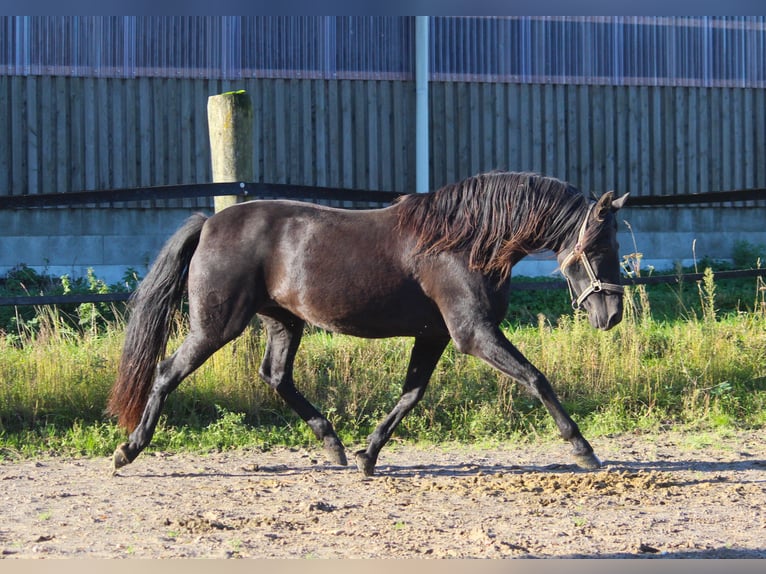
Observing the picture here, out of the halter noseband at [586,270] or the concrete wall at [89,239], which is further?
the concrete wall at [89,239]

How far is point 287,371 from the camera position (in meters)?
5.99

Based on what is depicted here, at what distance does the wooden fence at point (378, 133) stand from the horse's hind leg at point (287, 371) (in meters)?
7.84

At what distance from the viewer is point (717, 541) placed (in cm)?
406

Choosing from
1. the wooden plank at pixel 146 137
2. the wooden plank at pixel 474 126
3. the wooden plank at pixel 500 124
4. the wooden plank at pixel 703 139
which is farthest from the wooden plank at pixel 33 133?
the wooden plank at pixel 703 139

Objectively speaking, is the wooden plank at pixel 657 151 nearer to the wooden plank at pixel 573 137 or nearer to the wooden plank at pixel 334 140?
the wooden plank at pixel 573 137

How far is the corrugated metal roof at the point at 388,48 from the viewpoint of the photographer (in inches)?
527

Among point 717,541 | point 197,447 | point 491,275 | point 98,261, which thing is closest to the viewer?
point 717,541

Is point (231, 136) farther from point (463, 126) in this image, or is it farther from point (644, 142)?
point (644, 142)

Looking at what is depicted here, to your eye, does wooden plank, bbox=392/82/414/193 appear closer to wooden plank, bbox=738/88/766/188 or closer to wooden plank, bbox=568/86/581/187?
wooden plank, bbox=568/86/581/187

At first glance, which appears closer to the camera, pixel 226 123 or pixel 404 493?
pixel 404 493

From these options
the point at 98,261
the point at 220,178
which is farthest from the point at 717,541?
the point at 98,261

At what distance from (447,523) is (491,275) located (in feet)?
5.28

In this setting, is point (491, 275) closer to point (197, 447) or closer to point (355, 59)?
point (197, 447)

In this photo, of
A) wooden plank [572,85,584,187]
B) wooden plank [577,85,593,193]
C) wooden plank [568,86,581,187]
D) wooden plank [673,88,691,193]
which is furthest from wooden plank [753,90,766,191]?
wooden plank [568,86,581,187]
